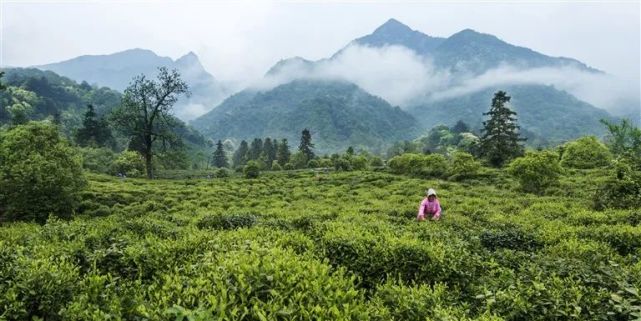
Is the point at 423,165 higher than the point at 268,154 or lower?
higher

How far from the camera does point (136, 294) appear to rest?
13.9 feet

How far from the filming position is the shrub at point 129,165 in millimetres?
60531

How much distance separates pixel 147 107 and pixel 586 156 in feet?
176

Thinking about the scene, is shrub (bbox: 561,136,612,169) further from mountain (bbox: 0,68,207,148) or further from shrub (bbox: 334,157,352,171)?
mountain (bbox: 0,68,207,148)

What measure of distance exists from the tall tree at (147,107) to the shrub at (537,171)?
35.4 metres

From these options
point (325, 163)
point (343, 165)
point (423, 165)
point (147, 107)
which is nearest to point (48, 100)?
point (325, 163)

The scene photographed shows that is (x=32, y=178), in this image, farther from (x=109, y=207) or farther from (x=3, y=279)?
(x=3, y=279)

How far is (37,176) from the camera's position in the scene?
21828mm

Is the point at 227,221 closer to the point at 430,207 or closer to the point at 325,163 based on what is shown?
the point at 430,207

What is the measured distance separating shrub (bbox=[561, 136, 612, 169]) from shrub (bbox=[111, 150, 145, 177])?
5627cm

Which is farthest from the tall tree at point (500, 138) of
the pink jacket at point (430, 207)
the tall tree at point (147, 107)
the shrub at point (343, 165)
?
the pink jacket at point (430, 207)

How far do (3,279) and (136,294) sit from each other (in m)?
1.51

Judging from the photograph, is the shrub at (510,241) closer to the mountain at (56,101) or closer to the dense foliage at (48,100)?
the mountain at (56,101)

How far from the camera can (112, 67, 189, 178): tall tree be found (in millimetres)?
47875
